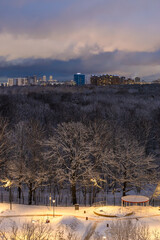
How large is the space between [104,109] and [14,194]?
50979 mm

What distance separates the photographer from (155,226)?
28531mm

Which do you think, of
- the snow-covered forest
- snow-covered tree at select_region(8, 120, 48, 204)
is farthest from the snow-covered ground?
snow-covered tree at select_region(8, 120, 48, 204)

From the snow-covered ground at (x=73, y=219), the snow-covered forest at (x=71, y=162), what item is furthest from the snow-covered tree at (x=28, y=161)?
the snow-covered ground at (x=73, y=219)

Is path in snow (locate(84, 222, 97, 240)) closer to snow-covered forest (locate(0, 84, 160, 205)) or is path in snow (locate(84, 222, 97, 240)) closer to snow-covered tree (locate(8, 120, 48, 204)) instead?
snow-covered forest (locate(0, 84, 160, 205))

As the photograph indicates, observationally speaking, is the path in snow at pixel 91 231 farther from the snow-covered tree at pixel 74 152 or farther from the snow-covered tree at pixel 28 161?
the snow-covered tree at pixel 28 161

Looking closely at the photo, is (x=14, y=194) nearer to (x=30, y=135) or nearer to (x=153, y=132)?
(x=30, y=135)

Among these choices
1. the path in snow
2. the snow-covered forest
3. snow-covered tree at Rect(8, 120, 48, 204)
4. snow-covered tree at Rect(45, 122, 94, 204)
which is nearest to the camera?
the path in snow

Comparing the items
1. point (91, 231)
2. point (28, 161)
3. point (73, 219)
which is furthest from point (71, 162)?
point (91, 231)

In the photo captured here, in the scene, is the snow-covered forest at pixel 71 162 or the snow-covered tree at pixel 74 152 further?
the snow-covered forest at pixel 71 162

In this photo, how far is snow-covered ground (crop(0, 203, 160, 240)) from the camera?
27403 millimetres

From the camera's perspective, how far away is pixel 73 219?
29172 mm

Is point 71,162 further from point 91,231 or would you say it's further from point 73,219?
point 91,231

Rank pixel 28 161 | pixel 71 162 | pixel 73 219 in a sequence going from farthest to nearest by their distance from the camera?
pixel 28 161
pixel 71 162
pixel 73 219

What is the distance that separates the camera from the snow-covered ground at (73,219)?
27.4 metres
